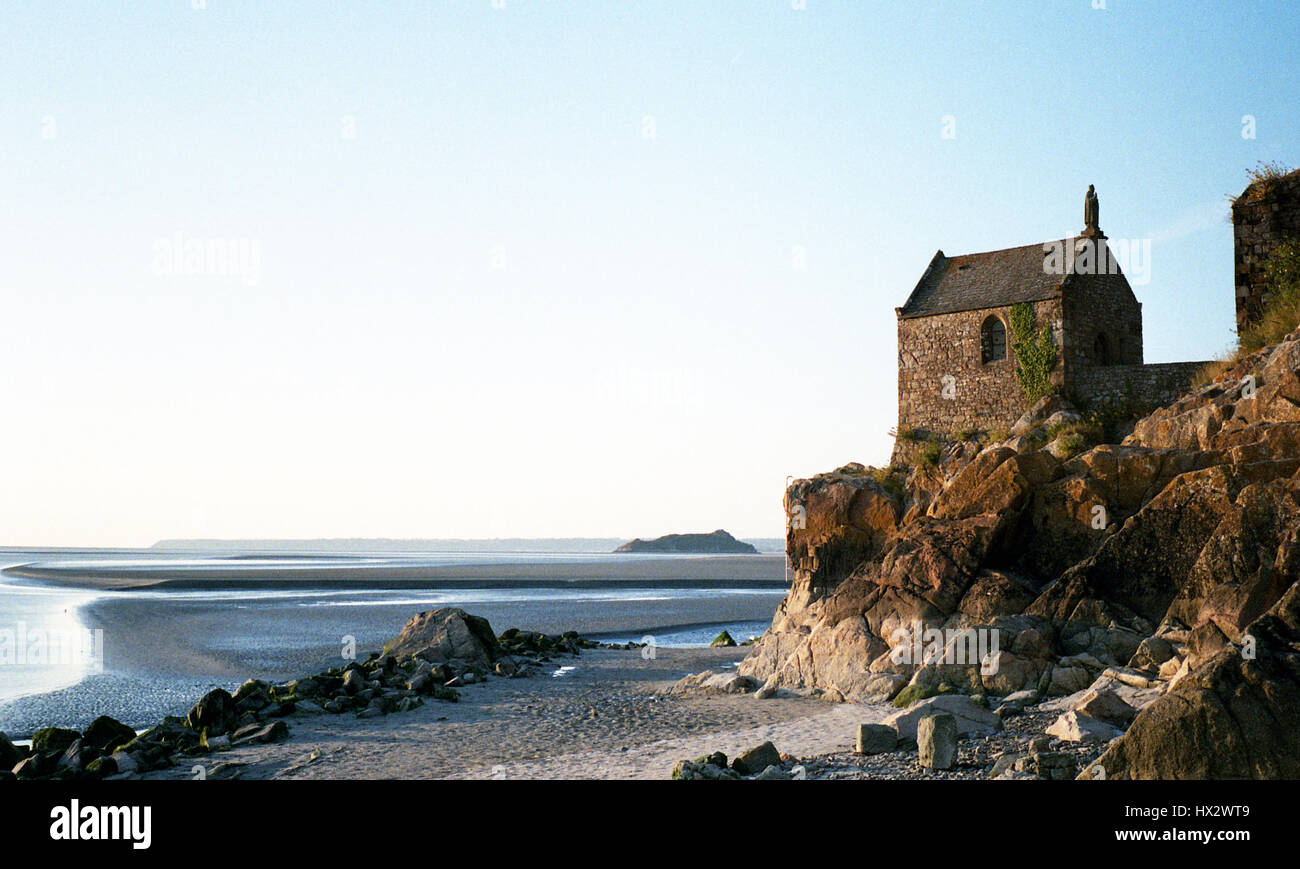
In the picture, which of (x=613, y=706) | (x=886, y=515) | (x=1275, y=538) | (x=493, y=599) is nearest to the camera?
(x=1275, y=538)

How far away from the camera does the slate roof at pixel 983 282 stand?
1499 inches

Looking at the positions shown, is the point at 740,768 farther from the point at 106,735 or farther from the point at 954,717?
the point at 106,735

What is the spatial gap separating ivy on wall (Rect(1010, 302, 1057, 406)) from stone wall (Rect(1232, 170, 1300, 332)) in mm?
9590

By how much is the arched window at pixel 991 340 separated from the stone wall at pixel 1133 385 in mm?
3110

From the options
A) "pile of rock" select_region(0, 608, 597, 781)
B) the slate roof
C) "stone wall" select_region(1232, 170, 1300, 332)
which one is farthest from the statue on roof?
"pile of rock" select_region(0, 608, 597, 781)

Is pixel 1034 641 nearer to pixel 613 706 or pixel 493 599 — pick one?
pixel 613 706

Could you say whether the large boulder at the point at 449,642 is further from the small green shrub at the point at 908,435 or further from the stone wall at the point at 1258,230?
the stone wall at the point at 1258,230

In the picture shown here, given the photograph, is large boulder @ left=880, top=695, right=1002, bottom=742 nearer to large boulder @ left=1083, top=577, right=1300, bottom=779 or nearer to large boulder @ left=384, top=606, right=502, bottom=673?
large boulder @ left=1083, top=577, right=1300, bottom=779

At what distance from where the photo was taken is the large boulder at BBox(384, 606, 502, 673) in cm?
2334

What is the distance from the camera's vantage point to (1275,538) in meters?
14.3

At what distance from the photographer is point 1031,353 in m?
36.7
